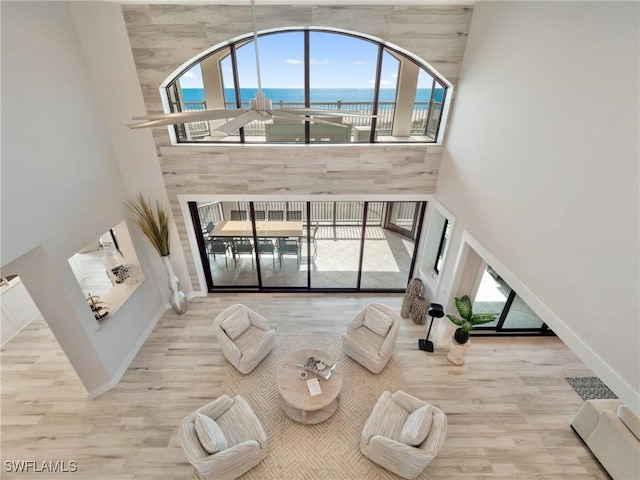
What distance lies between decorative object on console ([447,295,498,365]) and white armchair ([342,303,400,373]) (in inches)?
39.0

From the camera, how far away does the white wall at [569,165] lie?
208cm

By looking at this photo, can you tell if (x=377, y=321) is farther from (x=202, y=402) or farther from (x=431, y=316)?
(x=202, y=402)

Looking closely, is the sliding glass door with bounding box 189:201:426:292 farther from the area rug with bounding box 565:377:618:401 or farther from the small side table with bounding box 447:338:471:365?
the area rug with bounding box 565:377:618:401

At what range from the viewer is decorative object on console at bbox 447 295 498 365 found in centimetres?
427

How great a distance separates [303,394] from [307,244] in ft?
10.1

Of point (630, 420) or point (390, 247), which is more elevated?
point (390, 247)

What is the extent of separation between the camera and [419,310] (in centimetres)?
545

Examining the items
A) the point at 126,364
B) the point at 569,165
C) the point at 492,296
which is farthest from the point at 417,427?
the point at 126,364

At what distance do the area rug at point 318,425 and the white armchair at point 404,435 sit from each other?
26cm

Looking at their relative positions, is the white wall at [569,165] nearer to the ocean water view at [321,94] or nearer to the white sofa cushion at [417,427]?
the ocean water view at [321,94]

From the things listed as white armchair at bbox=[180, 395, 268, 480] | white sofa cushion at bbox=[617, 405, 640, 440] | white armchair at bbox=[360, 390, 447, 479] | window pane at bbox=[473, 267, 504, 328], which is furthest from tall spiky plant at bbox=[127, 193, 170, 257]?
white sofa cushion at bbox=[617, 405, 640, 440]

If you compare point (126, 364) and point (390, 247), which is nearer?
point (126, 364)

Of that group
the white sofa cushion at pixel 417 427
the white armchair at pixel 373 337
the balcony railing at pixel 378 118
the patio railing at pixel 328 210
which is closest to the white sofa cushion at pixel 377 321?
the white armchair at pixel 373 337

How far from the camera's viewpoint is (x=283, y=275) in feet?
21.0
